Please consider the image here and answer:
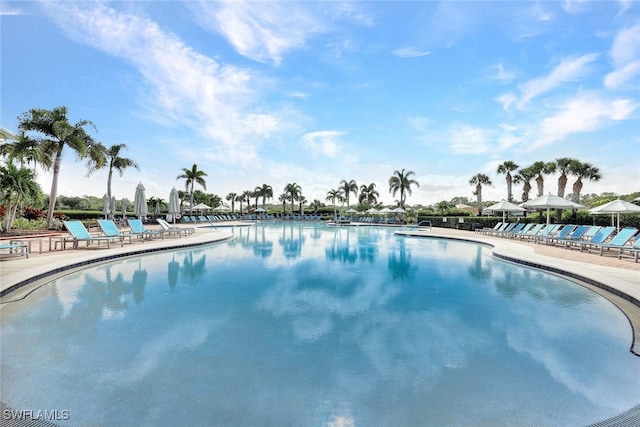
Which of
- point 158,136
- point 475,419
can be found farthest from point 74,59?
point 475,419

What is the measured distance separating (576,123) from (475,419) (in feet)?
58.0

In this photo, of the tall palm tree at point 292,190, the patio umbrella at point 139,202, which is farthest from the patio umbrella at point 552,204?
the tall palm tree at point 292,190

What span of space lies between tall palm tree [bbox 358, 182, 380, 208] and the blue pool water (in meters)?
48.5

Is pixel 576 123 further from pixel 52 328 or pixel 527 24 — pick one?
pixel 52 328

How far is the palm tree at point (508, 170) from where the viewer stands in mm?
31578

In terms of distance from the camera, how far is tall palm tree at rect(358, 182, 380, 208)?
2173 inches

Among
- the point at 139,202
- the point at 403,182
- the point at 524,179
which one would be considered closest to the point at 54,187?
the point at 139,202

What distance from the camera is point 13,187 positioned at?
13773 mm

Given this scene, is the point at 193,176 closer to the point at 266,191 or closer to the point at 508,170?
the point at 266,191

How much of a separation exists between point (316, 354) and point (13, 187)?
16.7 metres

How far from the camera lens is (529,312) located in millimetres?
5312

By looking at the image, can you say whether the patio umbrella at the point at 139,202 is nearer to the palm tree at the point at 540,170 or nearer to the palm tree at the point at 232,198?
the palm tree at the point at 540,170

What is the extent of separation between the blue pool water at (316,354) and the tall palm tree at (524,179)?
27.1 m

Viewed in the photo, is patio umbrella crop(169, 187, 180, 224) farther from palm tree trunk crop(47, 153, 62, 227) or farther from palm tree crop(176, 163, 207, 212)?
palm tree crop(176, 163, 207, 212)
